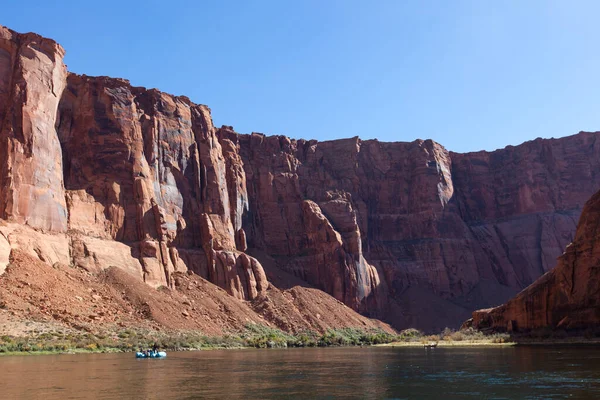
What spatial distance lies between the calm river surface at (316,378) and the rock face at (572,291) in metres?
8.47

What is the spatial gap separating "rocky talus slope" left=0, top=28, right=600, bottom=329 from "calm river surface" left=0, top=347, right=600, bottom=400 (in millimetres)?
36708

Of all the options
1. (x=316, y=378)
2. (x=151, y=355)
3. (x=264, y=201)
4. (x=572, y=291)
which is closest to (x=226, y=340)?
(x=151, y=355)

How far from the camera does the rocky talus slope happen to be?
308ft

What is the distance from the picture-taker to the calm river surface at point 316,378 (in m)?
32.7

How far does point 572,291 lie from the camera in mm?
66062

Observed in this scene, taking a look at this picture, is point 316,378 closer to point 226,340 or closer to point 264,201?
point 226,340

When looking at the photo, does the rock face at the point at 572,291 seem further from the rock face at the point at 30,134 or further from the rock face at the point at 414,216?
the rock face at the point at 30,134

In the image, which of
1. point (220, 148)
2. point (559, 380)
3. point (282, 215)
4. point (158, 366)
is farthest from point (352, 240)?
point (559, 380)

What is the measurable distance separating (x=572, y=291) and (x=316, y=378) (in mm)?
34922

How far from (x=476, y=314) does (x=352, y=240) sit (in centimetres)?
4894

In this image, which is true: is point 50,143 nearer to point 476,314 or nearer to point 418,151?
point 476,314

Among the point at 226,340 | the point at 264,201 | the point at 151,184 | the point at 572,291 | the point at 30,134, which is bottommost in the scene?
the point at 226,340

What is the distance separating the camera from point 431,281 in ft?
459

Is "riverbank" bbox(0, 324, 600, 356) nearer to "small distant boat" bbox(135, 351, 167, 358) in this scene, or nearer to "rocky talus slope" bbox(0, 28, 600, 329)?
"small distant boat" bbox(135, 351, 167, 358)
